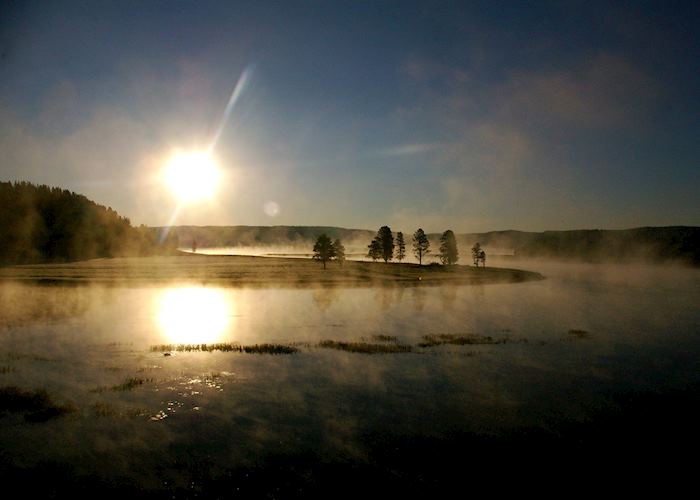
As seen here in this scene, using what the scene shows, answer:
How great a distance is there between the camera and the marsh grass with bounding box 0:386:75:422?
18469 millimetres

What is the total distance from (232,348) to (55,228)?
5938 inches

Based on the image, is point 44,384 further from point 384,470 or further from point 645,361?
point 645,361

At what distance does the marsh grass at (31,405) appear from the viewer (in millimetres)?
18469

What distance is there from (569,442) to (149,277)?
305 feet

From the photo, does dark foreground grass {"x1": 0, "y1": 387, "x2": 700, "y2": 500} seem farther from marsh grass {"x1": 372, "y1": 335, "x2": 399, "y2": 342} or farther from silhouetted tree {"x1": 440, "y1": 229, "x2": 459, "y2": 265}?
silhouetted tree {"x1": 440, "y1": 229, "x2": 459, "y2": 265}

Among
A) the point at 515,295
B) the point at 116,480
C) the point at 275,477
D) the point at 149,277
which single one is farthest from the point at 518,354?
the point at 149,277

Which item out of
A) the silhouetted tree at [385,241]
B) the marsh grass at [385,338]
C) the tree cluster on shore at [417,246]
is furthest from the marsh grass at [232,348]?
the silhouetted tree at [385,241]

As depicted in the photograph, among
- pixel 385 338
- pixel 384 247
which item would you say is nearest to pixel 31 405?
pixel 385 338

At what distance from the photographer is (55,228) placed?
151750 mm

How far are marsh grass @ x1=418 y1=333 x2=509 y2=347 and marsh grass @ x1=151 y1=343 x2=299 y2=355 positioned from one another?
33.2 ft

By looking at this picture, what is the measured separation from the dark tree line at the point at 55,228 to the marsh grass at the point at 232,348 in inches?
4820

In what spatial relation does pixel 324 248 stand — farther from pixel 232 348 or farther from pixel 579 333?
pixel 232 348

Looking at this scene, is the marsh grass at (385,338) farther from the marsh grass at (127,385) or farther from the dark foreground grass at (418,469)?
the dark foreground grass at (418,469)

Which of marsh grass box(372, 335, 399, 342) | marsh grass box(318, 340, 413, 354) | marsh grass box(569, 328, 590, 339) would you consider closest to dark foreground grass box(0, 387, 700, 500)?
marsh grass box(318, 340, 413, 354)
